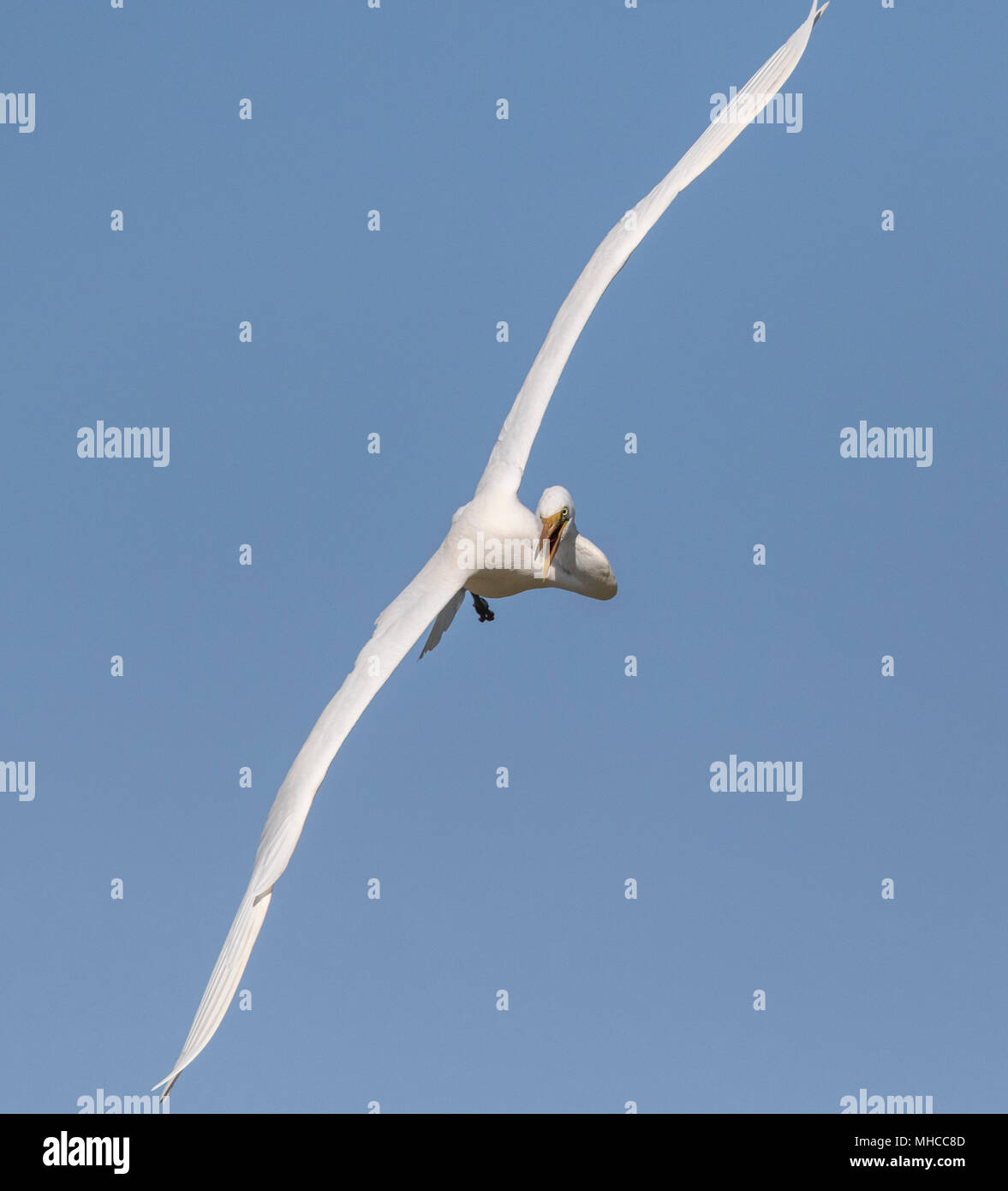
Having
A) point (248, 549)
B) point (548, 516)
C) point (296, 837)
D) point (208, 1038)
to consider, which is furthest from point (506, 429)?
point (208, 1038)

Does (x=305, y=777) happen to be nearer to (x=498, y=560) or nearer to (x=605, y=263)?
(x=498, y=560)

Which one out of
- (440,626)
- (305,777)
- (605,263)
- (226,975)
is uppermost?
(605,263)

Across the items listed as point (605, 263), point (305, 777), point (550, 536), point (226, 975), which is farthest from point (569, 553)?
point (226, 975)

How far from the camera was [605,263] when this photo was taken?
25156mm

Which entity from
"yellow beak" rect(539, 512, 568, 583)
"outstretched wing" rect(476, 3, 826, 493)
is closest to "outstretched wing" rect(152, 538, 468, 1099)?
"yellow beak" rect(539, 512, 568, 583)

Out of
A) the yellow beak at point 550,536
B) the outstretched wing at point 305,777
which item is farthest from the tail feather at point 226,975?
the yellow beak at point 550,536

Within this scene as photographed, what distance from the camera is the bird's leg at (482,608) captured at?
25.2m

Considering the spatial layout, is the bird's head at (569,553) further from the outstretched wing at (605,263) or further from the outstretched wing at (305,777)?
the outstretched wing at (305,777)

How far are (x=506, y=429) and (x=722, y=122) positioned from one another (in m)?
5.72

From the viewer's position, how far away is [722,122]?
26.1 metres

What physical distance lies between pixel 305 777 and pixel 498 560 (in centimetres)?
458

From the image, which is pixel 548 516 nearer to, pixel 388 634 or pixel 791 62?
pixel 388 634

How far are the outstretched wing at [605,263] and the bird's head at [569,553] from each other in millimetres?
722

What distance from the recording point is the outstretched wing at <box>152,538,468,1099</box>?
18781mm
